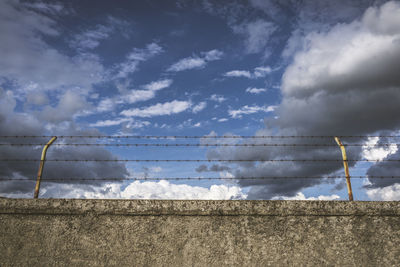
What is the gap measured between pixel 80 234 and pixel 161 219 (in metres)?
0.91

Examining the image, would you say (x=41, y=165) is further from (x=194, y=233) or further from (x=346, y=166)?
(x=346, y=166)

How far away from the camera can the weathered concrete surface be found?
3.09 metres

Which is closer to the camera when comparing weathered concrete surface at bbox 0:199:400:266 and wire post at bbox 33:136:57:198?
weathered concrete surface at bbox 0:199:400:266

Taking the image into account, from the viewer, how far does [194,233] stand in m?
3.15

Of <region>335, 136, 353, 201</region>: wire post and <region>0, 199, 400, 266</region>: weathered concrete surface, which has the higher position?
<region>335, 136, 353, 201</region>: wire post

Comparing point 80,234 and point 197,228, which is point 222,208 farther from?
point 80,234

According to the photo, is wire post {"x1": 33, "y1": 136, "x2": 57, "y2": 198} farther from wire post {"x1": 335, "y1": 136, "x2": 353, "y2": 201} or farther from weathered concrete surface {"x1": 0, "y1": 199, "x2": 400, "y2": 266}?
wire post {"x1": 335, "y1": 136, "x2": 353, "y2": 201}

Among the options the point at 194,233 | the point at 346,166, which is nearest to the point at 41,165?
the point at 194,233

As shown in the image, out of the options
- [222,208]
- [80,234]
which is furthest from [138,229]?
[222,208]

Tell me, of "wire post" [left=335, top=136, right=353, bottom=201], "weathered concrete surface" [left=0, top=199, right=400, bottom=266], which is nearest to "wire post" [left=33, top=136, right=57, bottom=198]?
"weathered concrete surface" [left=0, top=199, right=400, bottom=266]

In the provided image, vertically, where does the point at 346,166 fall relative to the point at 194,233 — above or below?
above

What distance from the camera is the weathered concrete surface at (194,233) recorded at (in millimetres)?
3090

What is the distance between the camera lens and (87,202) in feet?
10.6

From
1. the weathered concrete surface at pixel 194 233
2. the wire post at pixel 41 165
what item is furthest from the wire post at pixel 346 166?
the wire post at pixel 41 165
